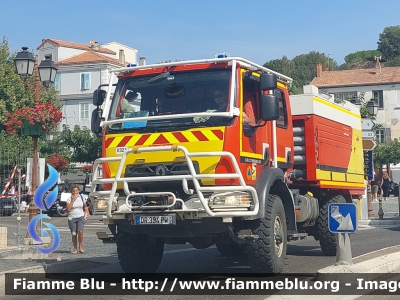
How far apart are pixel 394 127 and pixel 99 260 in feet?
179

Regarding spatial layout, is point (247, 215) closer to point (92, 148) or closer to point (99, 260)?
point (99, 260)

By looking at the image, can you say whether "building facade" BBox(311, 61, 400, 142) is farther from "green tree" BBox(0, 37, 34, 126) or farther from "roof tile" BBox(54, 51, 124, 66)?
"green tree" BBox(0, 37, 34, 126)

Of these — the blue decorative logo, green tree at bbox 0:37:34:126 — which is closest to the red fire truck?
the blue decorative logo

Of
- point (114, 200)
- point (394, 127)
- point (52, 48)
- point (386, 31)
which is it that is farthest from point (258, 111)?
point (386, 31)

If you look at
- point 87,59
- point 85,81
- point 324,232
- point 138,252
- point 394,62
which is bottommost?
point 138,252

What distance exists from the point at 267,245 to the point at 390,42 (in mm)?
98854

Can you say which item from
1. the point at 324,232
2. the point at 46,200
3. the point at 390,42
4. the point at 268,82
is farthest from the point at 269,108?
the point at 390,42

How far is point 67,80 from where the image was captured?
6381 cm

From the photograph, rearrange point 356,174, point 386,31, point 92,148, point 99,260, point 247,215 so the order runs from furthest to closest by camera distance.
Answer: point 386,31 → point 92,148 → point 356,174 → point 99,260 → point 247,215

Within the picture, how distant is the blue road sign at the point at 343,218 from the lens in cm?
909

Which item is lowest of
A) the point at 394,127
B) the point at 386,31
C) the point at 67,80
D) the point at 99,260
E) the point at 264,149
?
the point at 99,260

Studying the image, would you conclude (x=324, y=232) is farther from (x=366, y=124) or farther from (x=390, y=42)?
(x=390, y=42)

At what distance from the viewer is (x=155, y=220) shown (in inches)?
345

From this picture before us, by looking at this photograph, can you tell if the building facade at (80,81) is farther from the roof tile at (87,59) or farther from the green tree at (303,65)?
the green tree at (303,65)
